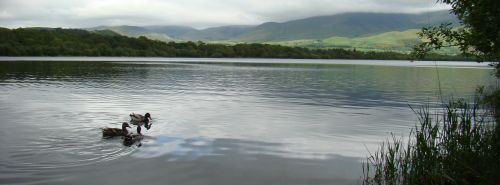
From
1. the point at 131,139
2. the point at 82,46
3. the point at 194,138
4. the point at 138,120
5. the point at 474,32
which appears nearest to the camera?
the point at 474,32

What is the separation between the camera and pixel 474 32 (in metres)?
14.5

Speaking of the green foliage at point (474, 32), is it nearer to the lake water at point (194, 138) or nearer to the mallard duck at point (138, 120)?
the lake water at point (194, 138)

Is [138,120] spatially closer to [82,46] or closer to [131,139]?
[131,139]

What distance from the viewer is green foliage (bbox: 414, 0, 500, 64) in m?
13.2

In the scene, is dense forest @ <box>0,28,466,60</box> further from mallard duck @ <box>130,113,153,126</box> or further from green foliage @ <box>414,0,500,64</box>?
green foliage @ <box>414,0,500,64</box>

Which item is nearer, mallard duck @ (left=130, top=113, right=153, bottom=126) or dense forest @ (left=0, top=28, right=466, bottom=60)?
mallard duck @ (left=130, top=113, right=153, bottom=126)

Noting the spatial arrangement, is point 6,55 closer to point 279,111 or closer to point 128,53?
point 128,53

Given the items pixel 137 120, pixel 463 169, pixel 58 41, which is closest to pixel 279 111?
pixel 137 120

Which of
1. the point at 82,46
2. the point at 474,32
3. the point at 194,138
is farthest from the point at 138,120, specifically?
the point at 82,46

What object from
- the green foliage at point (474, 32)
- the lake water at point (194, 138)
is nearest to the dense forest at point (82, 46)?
the lake water at point (194, 138)

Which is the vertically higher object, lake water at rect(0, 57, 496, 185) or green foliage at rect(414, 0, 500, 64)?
green foliage at rect(414, 0, 500, 64)

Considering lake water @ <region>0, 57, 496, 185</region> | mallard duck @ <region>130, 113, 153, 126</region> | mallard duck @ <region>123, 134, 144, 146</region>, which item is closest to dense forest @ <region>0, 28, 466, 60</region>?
lake water @ <region>0, 57, 496, 185</region>

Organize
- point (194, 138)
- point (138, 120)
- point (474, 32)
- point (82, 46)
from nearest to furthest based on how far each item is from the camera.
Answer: point (474, 32), point (194, 138), point (138, 120), point (82, 46)

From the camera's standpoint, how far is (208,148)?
18.5 m
